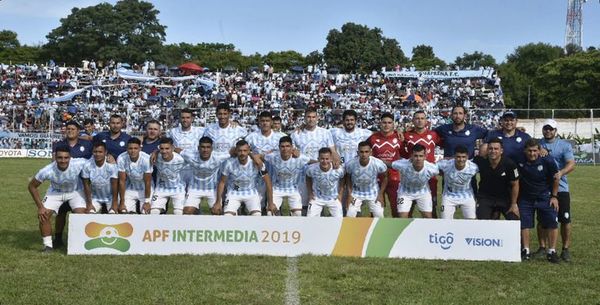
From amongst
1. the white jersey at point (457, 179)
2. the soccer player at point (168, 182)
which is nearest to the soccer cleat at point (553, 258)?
the white jersey at point (457, 179)

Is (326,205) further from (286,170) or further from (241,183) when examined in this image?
(241,183)

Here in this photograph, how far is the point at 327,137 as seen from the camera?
10.2 m

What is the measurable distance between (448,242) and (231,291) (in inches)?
127

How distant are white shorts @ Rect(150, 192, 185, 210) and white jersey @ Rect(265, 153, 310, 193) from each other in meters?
1.47

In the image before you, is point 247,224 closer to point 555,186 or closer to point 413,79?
point 555,186

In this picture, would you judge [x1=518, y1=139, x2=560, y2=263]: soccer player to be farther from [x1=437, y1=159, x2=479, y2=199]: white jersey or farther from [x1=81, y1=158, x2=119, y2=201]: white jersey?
[x1=81, y1=158, x2=119, y2=201]: white jersey

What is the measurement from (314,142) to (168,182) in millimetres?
2423

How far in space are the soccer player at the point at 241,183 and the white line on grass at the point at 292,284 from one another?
1561 mm

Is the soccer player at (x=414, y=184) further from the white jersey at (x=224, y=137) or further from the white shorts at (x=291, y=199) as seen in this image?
the white jersey at (x=224, y=137)

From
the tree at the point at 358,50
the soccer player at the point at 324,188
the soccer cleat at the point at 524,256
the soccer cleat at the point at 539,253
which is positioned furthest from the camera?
the tree at the point at 358,50

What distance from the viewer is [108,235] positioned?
8281 millimetres

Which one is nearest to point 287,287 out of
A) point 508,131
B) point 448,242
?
point 448,242

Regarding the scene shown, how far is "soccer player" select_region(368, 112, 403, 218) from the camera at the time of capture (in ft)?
32.3

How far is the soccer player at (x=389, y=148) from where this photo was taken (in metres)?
9.84
